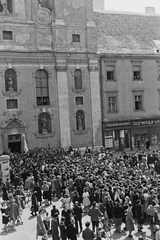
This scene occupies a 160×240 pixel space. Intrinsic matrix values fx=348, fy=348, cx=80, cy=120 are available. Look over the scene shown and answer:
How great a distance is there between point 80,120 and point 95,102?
2593mm

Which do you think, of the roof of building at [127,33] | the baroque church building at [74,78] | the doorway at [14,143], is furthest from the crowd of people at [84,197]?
the roof of building at [127,33]

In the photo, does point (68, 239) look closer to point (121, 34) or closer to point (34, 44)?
point (34, 44)

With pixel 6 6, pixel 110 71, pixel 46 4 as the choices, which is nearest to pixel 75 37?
pixel 46 4

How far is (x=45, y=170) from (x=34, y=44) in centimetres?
1542

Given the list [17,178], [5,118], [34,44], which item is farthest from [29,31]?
[17,178]

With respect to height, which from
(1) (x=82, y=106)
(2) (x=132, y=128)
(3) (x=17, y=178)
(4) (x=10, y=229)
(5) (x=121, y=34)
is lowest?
(4) (x=10, y=229)

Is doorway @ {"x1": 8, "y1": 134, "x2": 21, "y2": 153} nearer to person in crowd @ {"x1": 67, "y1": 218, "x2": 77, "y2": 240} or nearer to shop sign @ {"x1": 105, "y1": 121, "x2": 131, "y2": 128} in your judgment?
shop sign @ {"x1": 105, "y1": 121, "x2": 131, "y2": 128}

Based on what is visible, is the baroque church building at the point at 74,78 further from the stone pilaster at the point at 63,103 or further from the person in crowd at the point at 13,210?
the person in crowd at the point at 13,210

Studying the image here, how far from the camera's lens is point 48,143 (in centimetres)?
3528

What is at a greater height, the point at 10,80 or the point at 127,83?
the point at 127,83

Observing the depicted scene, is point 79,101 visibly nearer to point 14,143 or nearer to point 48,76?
point 48,76

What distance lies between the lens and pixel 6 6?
3359cm

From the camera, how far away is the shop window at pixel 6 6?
3347 centimetres

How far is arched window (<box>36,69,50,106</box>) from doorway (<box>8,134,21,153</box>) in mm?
4075
